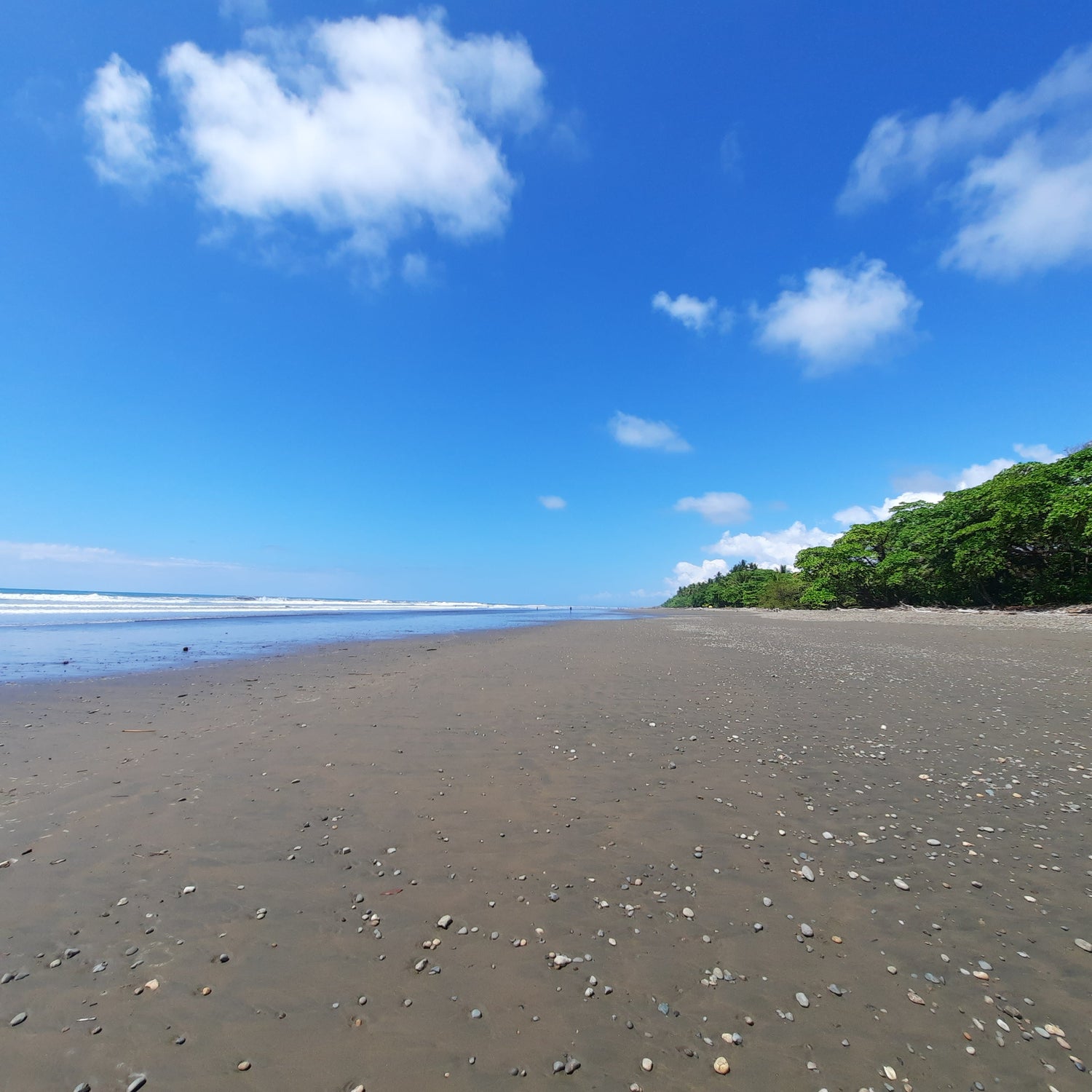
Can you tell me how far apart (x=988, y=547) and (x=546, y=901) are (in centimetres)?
4531

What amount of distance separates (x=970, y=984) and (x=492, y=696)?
8.70 metres

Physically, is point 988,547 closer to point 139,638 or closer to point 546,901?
point 546,901

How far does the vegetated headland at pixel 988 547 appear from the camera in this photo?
33.1 m

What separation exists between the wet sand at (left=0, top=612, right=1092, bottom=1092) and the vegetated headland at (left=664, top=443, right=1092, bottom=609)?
116 feet

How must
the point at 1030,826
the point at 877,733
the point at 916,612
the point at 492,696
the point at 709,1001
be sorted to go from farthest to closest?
the point at 916,612, the point at 492,696, the point at 877,733, the point at 1030,826, the point at 709,1001

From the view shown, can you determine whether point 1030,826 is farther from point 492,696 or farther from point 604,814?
point 492,696

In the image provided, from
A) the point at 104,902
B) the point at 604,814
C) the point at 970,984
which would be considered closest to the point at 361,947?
the point at 104,902

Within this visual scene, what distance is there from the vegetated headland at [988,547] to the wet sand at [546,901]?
35235mm

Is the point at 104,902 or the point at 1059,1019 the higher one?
the point at 104,902

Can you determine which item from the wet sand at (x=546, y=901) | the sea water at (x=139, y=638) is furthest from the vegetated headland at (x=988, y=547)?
the sea water at (x=139, y=638)

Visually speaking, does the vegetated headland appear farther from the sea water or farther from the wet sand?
the sea water

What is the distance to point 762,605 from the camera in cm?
8850

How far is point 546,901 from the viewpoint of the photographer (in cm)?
403

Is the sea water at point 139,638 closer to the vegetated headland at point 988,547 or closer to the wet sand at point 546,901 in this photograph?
the wet sand at point 546,901
